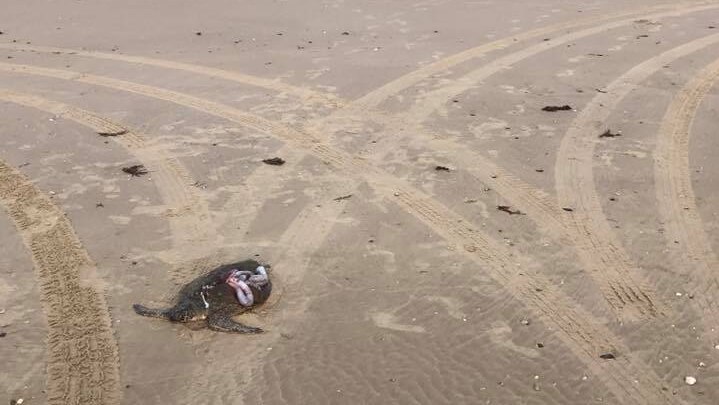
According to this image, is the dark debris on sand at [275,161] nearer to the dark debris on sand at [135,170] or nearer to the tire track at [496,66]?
the dark debris on sand at [135,170]

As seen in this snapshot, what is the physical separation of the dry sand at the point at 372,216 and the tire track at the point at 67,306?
0.07 ft

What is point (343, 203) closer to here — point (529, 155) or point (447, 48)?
point (529, 155)

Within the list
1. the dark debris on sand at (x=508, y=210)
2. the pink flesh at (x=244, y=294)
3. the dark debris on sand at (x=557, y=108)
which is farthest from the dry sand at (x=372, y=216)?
the pink flesh at (x=244, y=294)

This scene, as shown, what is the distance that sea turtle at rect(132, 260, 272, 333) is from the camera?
5088 millimetres

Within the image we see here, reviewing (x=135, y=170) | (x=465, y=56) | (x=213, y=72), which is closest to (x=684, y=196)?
(x=465, y=56)

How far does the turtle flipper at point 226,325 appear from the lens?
4996 mm

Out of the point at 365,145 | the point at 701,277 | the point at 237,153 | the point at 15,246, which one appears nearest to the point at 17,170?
the point at 15,246

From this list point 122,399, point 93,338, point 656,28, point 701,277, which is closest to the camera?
point 122,399

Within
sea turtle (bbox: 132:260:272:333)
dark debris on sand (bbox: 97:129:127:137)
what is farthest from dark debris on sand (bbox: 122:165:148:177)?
sea turtle (bbox: 132:260:272:333)

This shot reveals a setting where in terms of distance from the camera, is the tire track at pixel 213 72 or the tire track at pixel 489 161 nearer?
the tire track at pixel 489 161

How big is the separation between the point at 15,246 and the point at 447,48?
766cm

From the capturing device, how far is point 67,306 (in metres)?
5.25

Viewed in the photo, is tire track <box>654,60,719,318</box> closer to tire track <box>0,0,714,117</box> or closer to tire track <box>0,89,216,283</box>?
tire track <box>0,0,714,117</box>

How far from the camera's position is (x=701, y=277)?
5484 millimetres
